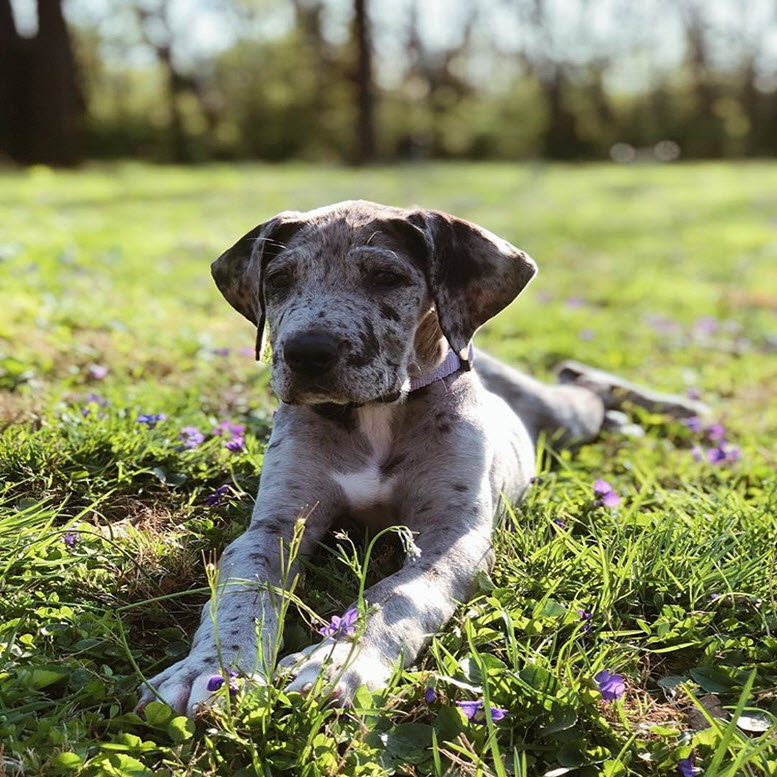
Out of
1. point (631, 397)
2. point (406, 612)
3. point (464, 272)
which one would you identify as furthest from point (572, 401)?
point (406, 612)

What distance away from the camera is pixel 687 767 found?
2449 mm

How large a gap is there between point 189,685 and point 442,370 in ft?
6.22

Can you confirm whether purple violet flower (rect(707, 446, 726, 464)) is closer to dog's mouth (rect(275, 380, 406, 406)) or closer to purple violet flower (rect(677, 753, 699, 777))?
dog's mouth (rect(275, 380, 406, 406))

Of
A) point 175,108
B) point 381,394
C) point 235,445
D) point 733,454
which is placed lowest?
point 733,454

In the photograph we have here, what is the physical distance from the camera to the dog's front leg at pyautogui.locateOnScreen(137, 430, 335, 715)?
2643mm

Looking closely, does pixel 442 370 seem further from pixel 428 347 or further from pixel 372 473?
pixel 372 473

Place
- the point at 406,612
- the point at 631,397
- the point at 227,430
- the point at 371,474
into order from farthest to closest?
1. the point at 631,397
2. the point at 227,430
3. the point at 371,474
4. the point at 406,612

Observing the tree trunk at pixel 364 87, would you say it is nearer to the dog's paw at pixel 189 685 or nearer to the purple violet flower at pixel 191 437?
the purple violet flower at pixel 191 437

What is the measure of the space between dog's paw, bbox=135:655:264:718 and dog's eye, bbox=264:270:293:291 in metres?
1.70

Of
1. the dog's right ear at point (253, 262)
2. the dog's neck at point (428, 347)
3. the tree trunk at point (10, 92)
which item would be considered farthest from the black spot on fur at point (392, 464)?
the tree trunk at point (10, 92)

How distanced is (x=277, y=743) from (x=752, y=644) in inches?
67.0

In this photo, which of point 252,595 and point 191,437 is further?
point 191,437

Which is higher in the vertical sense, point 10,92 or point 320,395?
point 10,92

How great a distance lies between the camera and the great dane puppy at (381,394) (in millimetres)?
3330
